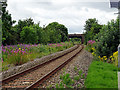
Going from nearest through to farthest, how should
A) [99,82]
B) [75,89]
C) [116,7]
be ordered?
[75,89] < [99,82] < [116,7]

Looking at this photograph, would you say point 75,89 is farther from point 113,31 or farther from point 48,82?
point 113,31

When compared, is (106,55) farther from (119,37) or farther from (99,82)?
(99,82)

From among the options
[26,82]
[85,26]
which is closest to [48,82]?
[26,82]

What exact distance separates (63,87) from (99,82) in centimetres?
169

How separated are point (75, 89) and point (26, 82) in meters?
2.31

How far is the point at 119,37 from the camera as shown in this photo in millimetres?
13719

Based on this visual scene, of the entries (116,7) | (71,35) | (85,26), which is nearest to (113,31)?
(116,7)

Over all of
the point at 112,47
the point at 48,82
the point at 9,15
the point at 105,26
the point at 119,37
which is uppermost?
the point at 9,15

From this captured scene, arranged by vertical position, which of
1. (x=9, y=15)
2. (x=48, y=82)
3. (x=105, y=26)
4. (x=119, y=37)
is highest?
(x=9, y=15)

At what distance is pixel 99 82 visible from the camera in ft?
22.6

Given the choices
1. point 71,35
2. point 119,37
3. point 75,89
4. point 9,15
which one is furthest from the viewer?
point 71,35

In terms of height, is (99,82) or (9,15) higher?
(9,15)

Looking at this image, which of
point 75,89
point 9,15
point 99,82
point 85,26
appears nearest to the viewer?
point 75,89

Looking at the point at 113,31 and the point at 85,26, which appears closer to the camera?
the point at 113,31
